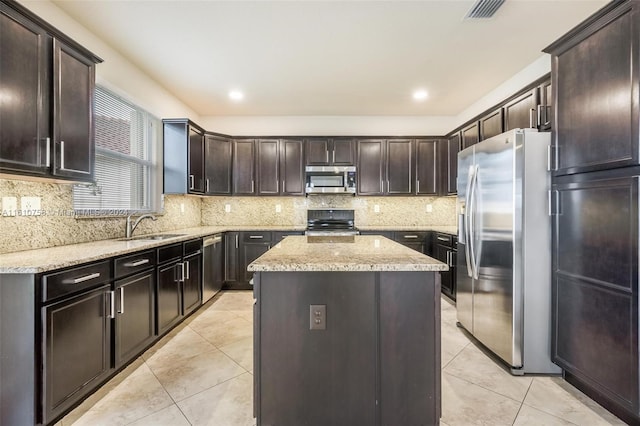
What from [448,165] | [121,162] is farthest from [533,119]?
[121,162]

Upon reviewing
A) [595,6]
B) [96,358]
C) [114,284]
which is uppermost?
[595,6]

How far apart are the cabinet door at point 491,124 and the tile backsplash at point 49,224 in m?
4.00

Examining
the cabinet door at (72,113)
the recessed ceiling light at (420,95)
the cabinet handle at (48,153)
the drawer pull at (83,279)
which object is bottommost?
the drawer pull at (83,279)

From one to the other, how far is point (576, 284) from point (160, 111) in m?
4.41

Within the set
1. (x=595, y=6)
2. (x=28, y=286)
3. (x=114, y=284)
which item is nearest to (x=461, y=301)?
(x=595, y=6)

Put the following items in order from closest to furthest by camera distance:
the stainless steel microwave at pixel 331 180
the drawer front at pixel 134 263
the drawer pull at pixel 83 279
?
the drawer pull at pixel 83 279, the drawer front at pixel 134 263, the stainless steel microwave at pixel 331 180

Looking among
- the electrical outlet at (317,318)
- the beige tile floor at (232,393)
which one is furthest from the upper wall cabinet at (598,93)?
the electrical outlet at (317,318)

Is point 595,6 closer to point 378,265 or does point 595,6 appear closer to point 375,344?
point 378,265

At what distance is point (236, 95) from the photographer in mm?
3865

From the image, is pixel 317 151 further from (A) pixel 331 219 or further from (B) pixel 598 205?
(B) pixel 598 205

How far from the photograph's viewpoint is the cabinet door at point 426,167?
4531mm

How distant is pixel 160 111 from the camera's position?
3.59 m

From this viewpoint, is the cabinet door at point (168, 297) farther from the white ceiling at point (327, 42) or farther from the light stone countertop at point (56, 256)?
the white ceiling at point (327, 42)

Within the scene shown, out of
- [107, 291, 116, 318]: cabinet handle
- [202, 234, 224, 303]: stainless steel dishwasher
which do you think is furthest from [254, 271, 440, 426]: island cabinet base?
[202, 234, 224, 303]: stainless steel dishwasher
